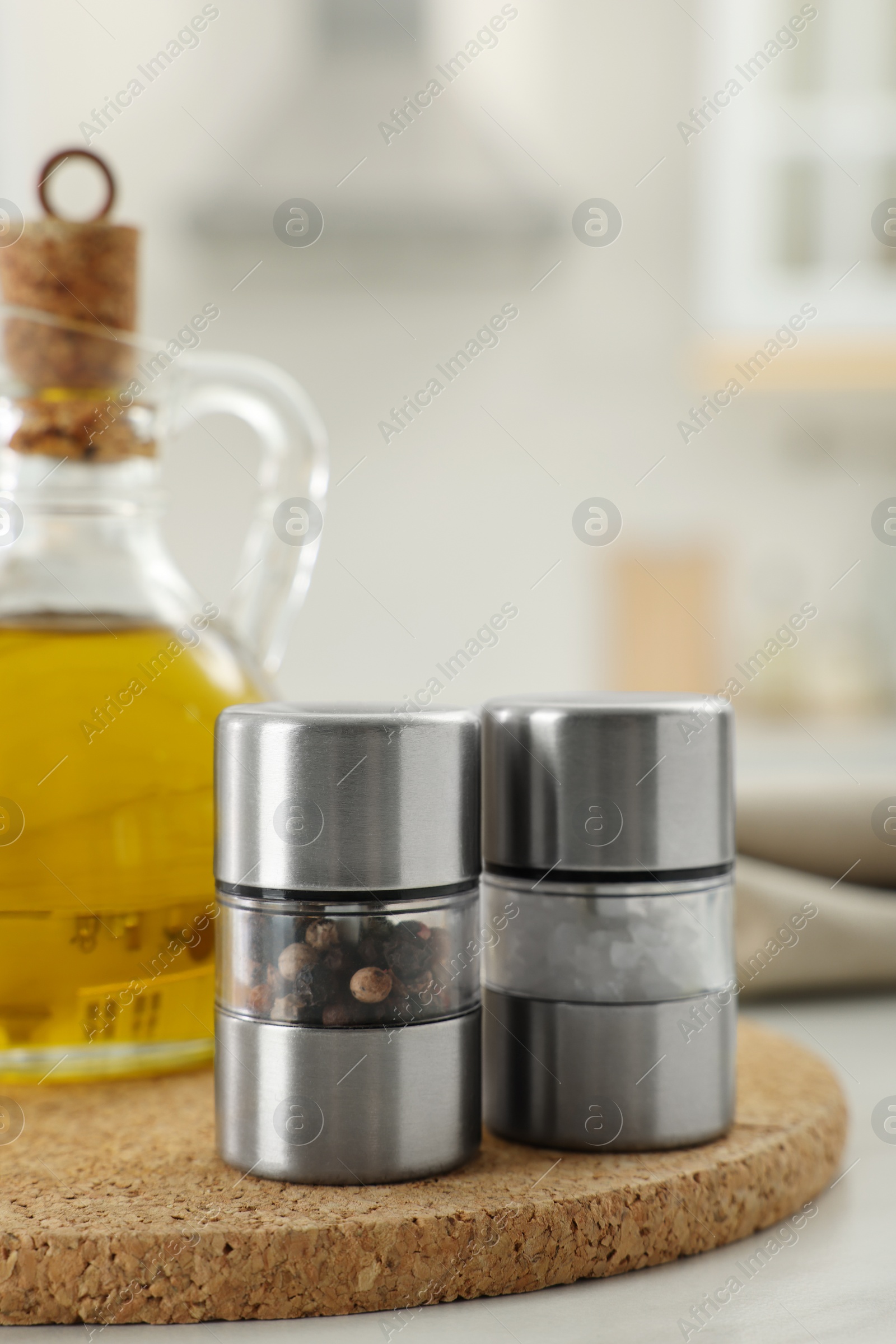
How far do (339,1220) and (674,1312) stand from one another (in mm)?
107

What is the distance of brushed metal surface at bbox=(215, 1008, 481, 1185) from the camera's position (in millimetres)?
474

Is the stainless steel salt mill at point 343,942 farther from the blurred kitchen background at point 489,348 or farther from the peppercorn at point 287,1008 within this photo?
the blurred kitchen background at point 489,348

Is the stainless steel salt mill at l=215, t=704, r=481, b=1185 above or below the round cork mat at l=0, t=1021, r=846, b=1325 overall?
above

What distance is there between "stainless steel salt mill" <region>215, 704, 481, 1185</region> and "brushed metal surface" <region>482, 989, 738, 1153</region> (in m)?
0.04

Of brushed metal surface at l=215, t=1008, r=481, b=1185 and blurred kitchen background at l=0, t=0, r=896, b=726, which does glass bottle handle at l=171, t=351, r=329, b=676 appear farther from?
blurred kitchen background at l=0, t=0, r=896, b=726

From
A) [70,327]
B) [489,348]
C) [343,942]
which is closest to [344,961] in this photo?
[343,942]

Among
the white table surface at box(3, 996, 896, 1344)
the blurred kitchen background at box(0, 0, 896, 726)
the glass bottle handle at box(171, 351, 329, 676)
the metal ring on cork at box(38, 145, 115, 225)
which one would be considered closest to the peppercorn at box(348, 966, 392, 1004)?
the white table surface at box(3, 996, 896, 1344)

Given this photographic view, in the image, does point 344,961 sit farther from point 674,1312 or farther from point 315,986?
point 674,1312

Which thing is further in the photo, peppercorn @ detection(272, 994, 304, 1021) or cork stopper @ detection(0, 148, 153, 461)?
cork stopper @ detection(0, 148, 153, 461)

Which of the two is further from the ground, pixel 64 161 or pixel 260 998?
pixel 64 161

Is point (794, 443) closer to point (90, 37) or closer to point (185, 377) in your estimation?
point (90, 37)

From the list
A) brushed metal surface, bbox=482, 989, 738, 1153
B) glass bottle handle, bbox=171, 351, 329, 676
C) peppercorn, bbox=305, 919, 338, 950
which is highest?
glass bottle handle, bbox=171, 351, 329, 676

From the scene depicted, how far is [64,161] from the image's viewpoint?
64 cm

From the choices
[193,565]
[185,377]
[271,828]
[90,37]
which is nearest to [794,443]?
[193,565]
